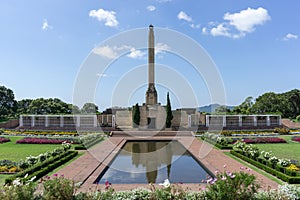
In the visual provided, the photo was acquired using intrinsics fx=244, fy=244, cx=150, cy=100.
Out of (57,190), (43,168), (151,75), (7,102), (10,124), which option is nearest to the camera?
(57,190)

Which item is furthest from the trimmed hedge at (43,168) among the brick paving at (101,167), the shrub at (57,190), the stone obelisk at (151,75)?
the stone obelisk at (151,75)

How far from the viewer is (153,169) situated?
406 inches

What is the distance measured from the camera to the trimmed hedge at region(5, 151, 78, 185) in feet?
27.1

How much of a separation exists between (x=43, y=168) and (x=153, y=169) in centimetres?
438

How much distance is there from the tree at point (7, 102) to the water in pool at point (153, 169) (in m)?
35.3

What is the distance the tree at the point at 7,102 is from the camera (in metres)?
41.1

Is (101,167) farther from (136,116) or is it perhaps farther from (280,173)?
(136,116)

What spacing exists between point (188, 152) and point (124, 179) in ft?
20.4

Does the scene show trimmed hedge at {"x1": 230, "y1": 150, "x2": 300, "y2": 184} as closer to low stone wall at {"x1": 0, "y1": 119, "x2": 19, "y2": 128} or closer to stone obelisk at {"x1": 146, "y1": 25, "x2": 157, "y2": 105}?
stone obelisk at {"x1": 146, "y1": 25, "x2": 157, "y2": 105}

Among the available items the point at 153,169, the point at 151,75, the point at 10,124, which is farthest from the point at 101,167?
the point at 10,124

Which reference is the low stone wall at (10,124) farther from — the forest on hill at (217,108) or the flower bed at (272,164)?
the flower bed at (272,164)

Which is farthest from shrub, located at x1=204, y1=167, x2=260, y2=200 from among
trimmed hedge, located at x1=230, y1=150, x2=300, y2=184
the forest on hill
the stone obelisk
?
the forest on hill

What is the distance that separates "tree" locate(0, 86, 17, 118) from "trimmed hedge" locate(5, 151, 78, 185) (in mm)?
35084

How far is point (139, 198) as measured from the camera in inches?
227
